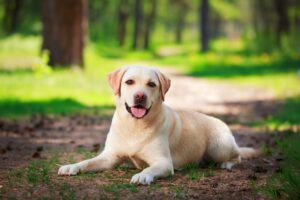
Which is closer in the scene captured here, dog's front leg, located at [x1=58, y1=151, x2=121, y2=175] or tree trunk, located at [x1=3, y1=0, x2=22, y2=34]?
dog's front leg, located at [x1=58, y1=151, x2=121, y2=175]

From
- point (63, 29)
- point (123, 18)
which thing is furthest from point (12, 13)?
point (63, 29)

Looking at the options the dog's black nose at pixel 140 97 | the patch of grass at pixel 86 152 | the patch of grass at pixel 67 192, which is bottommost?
the patch of grass at pixel 86 152

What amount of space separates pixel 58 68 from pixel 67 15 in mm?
1742

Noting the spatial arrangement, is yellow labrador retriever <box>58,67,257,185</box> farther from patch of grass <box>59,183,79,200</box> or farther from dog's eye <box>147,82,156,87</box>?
patch of grass <box>59,183,79,200</box>

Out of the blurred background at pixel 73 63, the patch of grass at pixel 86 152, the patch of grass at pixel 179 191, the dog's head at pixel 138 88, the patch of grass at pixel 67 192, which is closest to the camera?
the patch of grass at pixel 67 192

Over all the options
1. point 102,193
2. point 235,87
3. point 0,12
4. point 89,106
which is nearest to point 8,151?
point 102,193

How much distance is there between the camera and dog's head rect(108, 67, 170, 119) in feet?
19.6

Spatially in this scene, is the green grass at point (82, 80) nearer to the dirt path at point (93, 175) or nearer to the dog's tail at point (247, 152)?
the dirt path at point (93, 175)

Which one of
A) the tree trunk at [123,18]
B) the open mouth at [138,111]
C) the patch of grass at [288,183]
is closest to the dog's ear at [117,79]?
the open mouth at [138,111]

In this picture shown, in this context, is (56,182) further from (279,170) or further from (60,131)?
(60,131)

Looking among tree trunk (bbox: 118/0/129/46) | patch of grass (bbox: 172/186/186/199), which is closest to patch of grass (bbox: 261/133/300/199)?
patch of grass (bbox: 172/186/186/199)

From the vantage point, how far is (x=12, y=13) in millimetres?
46625

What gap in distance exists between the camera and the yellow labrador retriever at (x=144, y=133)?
605 centimetres

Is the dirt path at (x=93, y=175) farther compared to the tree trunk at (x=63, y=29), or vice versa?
the tree trunk at (x=63, y=29)
